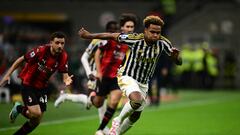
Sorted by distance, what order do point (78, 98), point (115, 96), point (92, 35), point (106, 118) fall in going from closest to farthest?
point (92, 35) → point (106, 118) → point (115, 96) → point (78, 98)

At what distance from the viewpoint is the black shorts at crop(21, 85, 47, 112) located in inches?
424

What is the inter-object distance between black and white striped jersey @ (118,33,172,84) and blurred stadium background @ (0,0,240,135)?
8.08ft

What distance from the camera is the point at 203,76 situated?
1148 inches

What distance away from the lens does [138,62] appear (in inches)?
416

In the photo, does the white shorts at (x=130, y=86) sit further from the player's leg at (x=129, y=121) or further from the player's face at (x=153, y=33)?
the player's face at (x=153, y=33)

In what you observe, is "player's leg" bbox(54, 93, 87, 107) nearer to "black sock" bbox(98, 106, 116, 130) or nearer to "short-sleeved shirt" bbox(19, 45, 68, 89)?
"black sock" bbox(98, 106, 116, 130)

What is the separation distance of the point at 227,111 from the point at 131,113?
7869 mm

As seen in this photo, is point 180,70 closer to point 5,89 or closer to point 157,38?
point 5,89

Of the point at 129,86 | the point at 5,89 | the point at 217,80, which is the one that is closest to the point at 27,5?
the point at 217,80

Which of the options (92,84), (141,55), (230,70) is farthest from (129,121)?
(230,70)

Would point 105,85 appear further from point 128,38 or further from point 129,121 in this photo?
point 128,38

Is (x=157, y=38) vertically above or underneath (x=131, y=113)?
above

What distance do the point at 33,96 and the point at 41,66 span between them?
21.2 inches

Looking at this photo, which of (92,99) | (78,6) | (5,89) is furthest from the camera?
(78,6)
